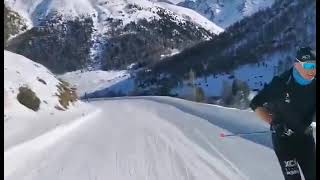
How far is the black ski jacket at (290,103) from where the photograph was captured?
17.0 feet

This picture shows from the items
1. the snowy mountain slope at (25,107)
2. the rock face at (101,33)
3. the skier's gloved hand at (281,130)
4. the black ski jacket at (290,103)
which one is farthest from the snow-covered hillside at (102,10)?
the skier's gloved hand at (281,130)

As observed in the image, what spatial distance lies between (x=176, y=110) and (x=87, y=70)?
2.45 meters

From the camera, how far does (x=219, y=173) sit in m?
6.77

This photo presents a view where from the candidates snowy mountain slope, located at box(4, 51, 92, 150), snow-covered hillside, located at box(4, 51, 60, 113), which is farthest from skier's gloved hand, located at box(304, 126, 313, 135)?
snow-covered hillside, located at box(4, 51, 60, 113)

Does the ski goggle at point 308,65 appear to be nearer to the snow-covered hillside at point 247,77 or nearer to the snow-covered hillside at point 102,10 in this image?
the snow-covered hillside at point 247,77

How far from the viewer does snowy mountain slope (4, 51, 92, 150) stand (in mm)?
5246

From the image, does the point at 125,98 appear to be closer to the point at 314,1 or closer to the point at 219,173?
the point at 219,173

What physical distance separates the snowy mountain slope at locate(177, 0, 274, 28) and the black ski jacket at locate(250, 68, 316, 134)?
1.53 m

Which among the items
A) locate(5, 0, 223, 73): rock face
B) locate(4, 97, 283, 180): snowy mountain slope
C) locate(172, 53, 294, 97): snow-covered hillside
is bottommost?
locate(4, 97, 283, 180): snowy mountain slope

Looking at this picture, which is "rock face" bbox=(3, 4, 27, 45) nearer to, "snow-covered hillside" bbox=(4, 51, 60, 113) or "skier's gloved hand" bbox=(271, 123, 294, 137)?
"snow-covered hillside" bbox=(4, 51, 60, 113)

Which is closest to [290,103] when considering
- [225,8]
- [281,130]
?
[281,130]

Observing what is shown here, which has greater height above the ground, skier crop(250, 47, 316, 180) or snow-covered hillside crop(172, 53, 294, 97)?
snow-covered hillside crop(172, 53, 294, 97)

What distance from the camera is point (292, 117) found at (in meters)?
5.18
